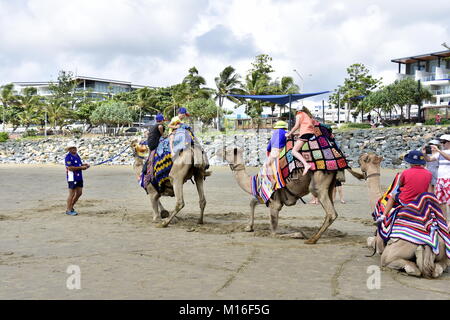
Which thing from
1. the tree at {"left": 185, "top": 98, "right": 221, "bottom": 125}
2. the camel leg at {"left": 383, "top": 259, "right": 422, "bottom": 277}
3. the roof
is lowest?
the camel leg at {"left": 383, "top": 259, "right": 422, "bottom": 277}

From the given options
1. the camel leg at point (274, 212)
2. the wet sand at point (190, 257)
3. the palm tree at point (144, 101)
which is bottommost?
the wet sand at point (190, 257)

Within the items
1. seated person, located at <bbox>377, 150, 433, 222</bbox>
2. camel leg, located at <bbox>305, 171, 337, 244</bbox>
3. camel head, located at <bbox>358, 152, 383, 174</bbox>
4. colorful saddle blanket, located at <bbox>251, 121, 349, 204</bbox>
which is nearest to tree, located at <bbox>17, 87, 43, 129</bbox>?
colorful saddle blanket, located at <bbox>251, 121, 349, 204</bbox>

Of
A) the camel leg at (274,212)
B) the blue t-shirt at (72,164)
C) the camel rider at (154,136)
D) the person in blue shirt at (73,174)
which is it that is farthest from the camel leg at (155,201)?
the camel leg at (274,212)

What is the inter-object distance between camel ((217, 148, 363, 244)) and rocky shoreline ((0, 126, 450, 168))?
1780cm

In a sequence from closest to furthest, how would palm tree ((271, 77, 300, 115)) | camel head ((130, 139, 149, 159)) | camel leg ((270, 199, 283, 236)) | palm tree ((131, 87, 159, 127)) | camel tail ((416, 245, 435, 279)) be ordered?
camel tail ((416, 245, 435, 279)), camel leg ((270, 199, 283, 236)), camel head ((130, 139, 149, 159)), palm tree ((271, 77, 300, 115)), palm tree ((131, 87, 159, 127))

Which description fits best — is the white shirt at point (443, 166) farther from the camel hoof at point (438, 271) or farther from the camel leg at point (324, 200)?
the camel hoof at point (438, 271)

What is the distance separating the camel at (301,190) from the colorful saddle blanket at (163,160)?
0.96 metres

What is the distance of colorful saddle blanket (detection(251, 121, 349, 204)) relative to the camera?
7961 millimetres

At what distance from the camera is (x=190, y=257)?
7.00m

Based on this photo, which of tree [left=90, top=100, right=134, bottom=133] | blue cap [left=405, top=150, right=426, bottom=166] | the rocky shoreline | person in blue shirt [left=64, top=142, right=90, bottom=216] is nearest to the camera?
blue cap [left=405, top=150, right=426, bottom=166]

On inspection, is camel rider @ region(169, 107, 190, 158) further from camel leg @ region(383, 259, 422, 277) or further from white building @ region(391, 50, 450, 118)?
white building @ region(391, 50, 450, 118)

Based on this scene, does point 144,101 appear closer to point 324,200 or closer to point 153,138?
point 153,138

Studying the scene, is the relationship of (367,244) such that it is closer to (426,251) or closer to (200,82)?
(426,251)

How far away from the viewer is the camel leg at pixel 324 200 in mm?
7918
